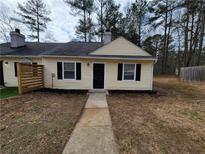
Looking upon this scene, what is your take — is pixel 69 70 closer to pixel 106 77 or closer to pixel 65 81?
pixel 65 81

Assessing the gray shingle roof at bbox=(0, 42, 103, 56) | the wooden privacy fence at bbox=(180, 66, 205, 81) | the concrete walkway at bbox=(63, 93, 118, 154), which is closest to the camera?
the concrete walkway at bbox=(63, 93, 118, 154)

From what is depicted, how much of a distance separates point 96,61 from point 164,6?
746 inches

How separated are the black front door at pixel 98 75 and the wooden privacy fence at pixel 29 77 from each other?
142 inches

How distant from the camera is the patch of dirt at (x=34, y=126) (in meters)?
3.27

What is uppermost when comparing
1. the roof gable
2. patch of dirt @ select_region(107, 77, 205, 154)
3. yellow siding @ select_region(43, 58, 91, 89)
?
the roof gable

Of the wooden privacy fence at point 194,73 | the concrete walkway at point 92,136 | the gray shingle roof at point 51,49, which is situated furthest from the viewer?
the wooden privacy fence at point 194,73

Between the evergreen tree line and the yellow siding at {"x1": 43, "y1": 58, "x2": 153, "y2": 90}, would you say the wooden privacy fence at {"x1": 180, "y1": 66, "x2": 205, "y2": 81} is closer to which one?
the evergreen tree line

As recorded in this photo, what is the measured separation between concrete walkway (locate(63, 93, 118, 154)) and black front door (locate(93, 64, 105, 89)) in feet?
14.9

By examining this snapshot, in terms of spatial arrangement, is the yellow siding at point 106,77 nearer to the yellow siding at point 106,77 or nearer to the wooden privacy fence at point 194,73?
the yellow siding at point 106,77

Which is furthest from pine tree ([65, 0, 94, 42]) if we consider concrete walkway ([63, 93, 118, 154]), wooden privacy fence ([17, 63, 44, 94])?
concrete walkway ([63, 93, 118, 154])

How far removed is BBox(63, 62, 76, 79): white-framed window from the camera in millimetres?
9727

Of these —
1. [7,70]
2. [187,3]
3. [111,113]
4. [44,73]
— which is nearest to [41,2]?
[7,70]

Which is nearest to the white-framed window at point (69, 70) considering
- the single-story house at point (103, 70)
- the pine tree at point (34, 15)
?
the single-story house at point (103, 70)

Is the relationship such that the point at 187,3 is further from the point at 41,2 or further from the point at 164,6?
the point at 41,2
